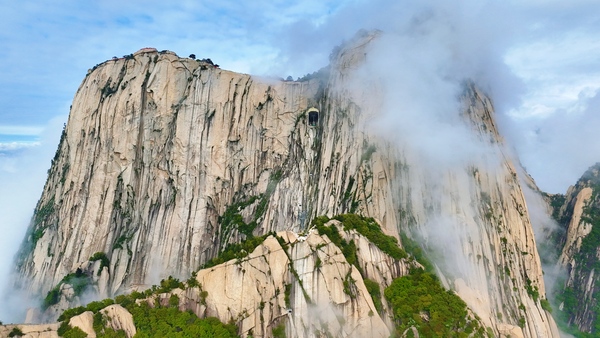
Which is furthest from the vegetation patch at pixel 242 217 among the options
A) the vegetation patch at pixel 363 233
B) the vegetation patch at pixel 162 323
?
the vegetation patch at pixel 162 323

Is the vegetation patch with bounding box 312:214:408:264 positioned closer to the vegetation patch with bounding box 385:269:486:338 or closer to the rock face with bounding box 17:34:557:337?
the vegetation patch with bounding box 385:269:486:338

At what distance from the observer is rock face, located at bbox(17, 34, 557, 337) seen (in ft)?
220

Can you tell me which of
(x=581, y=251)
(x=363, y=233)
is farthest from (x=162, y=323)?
(x=581, y=251)

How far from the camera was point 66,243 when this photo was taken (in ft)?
275

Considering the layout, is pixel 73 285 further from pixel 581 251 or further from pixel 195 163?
pixel 581 251

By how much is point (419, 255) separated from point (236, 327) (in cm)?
2093

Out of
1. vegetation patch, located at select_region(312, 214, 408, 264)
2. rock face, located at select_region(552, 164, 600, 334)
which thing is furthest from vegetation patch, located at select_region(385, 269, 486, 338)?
rock face, located at select_region(552, 164, 600, 334)

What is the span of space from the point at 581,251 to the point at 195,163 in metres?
56.9

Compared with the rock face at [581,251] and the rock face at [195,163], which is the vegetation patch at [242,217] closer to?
the rock face at [195,163]

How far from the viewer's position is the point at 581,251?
71188mm

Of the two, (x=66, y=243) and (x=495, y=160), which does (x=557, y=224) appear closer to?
(x=495, y=160)

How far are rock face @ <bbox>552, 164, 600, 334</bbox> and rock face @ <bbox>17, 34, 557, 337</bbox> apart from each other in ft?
39.8

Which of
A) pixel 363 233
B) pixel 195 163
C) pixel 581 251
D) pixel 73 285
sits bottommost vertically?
pixel 363 233

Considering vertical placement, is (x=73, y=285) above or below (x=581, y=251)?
below
